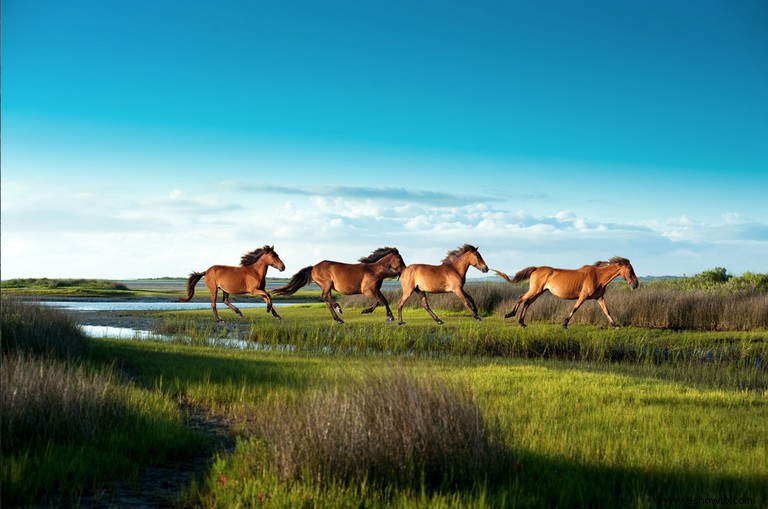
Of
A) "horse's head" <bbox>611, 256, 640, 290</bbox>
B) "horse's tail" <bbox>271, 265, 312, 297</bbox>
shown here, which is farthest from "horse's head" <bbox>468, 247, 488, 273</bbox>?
"horse's tail" <bbox>271, 265, 312, 297</bbox>

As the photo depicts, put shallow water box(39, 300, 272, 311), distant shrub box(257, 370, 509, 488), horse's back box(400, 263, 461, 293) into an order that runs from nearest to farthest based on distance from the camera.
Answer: distant shrub box(257, 370, 509, 488), horse's back box(400, 263, 461, 293), shallow water box(39, 300, 272, 311)

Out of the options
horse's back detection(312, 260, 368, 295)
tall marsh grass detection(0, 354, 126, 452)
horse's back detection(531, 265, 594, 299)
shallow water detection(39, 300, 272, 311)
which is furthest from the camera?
shallow water detection(39, 300, 272, 311)

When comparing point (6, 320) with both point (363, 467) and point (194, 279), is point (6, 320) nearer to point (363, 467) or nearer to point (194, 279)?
point (194, 279)

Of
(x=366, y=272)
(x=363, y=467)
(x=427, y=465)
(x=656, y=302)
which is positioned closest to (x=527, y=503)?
(x=427, y=465)

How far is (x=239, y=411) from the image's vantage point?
32.9 feet

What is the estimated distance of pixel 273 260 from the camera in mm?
20562

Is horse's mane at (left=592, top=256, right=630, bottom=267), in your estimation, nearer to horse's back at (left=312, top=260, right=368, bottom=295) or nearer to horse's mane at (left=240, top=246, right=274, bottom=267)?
horse's back at (left=312, top=260, right=368, bottom=295)

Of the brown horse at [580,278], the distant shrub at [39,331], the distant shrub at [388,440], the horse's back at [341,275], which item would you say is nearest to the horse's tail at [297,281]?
the horse's back at [341,275]

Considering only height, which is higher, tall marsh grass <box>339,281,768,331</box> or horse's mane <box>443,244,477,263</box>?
horse's mane <box>443,244,477,263</box>

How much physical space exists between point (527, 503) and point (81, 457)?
4454 millimetres

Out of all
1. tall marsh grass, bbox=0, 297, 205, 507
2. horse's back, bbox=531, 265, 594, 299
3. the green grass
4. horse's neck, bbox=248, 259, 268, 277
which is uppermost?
horse's neck, bbox=248, 259, 268, 277

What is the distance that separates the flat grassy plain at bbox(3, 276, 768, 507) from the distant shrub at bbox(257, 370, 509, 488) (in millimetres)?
21

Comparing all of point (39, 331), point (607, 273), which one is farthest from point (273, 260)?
point (607, 273)

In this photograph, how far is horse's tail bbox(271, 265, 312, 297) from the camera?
2014 cm
